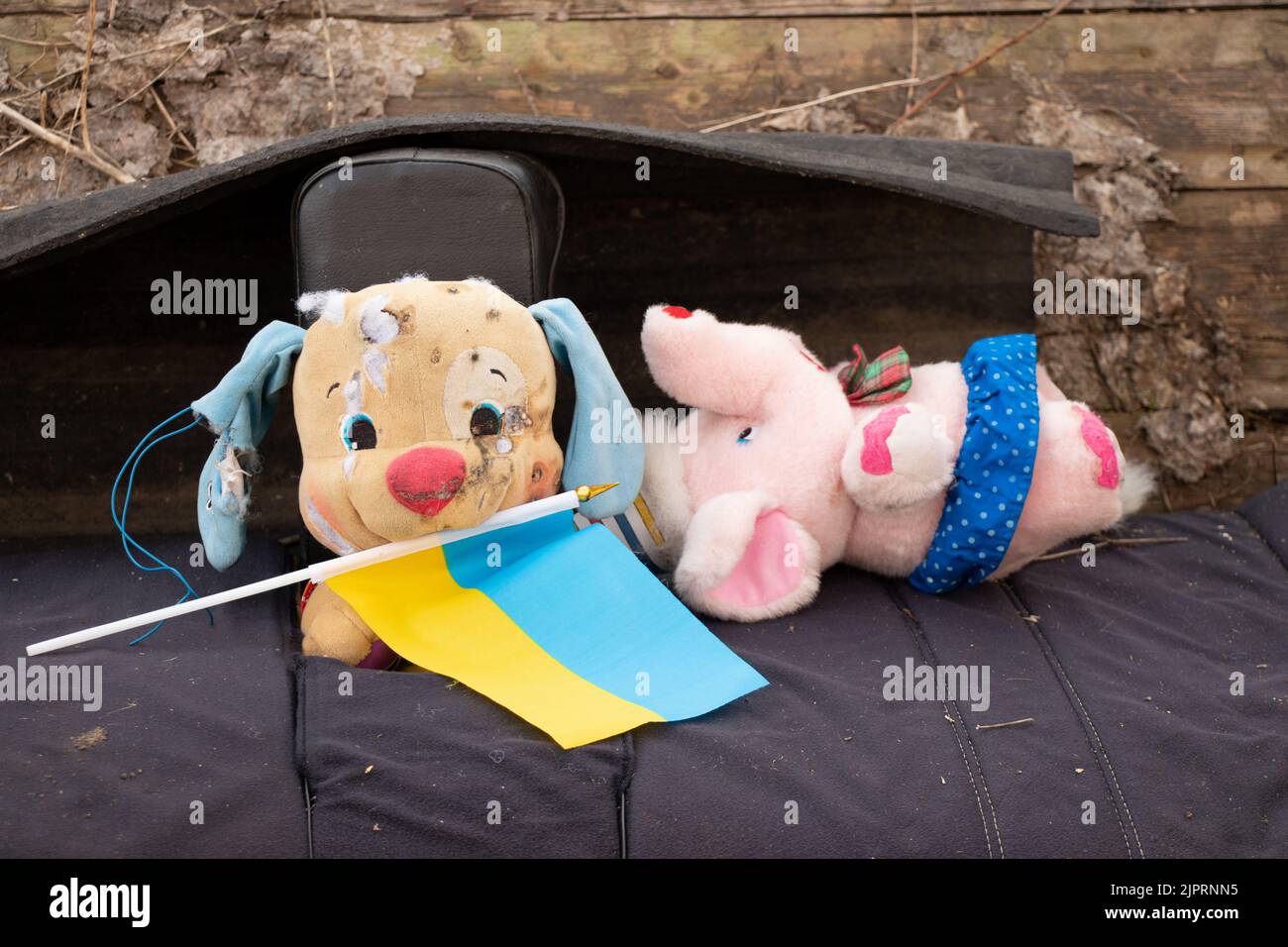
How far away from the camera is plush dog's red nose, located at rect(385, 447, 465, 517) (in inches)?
53.2

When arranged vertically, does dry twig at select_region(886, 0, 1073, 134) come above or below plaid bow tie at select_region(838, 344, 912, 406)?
above

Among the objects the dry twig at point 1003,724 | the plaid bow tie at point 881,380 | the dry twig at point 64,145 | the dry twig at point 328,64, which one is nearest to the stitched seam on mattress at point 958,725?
the dry twig at point 1003,724

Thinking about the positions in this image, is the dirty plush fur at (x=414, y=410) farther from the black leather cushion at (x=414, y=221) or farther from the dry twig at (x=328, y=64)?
the dry twig at (x=328, y=64)

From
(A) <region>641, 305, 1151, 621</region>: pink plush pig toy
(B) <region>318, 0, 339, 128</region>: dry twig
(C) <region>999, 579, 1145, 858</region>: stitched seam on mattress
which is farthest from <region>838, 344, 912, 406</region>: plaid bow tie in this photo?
(B) <region>318, 0, 339, 128</region>: dry twig

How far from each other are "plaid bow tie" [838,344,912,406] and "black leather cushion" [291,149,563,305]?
0.49 m

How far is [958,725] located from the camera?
1395 millimetres

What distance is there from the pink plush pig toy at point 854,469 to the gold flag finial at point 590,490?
148 millimetres

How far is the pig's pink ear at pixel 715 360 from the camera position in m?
1.68

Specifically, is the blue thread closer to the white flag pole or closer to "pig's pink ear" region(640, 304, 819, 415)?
the white flag pole

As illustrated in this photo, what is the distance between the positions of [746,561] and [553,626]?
1.00 ft

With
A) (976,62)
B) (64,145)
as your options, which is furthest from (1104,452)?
(64,145)

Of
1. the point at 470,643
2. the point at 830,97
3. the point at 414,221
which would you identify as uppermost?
the point at 830,97

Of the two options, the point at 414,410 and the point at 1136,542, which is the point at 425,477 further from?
the point at 1136,542
